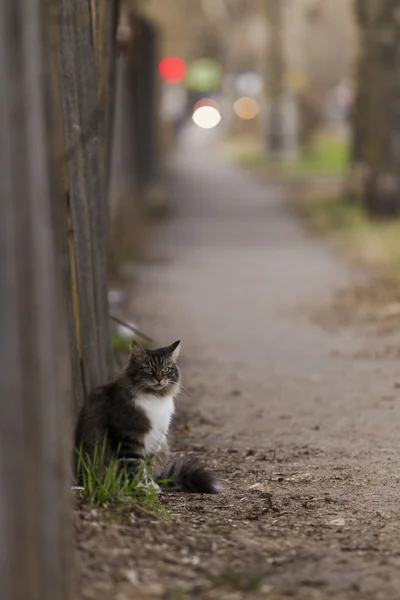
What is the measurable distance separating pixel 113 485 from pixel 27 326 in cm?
175

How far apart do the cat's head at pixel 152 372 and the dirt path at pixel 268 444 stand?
573mm

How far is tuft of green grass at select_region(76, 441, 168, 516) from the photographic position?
5.70 meters

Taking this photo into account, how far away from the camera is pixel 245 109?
58.1 m

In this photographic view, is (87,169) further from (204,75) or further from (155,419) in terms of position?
(204,75)

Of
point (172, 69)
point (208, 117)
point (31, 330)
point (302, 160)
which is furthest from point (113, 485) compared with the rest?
point (208, 117)

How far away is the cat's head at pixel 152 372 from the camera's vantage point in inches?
253

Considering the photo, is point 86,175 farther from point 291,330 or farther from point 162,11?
point 162,11

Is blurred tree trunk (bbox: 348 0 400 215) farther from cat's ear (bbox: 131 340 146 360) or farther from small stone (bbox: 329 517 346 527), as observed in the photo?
small stone (bbox: 329 517 346 527)

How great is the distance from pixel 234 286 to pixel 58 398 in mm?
10222

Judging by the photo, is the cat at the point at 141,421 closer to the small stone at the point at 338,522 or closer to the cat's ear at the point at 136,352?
the cat's ear at the point at 136,352

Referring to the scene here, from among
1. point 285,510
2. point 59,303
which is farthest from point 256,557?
point 59,303

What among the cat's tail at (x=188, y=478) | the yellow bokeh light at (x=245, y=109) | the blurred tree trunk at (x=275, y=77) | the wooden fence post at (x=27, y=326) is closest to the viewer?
the wooden fence post at (x=27, y=326)

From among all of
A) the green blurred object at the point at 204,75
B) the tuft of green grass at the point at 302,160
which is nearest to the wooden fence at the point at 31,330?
the tuft of green grass at the point at 302,160

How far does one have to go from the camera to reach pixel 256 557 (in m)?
5.17
